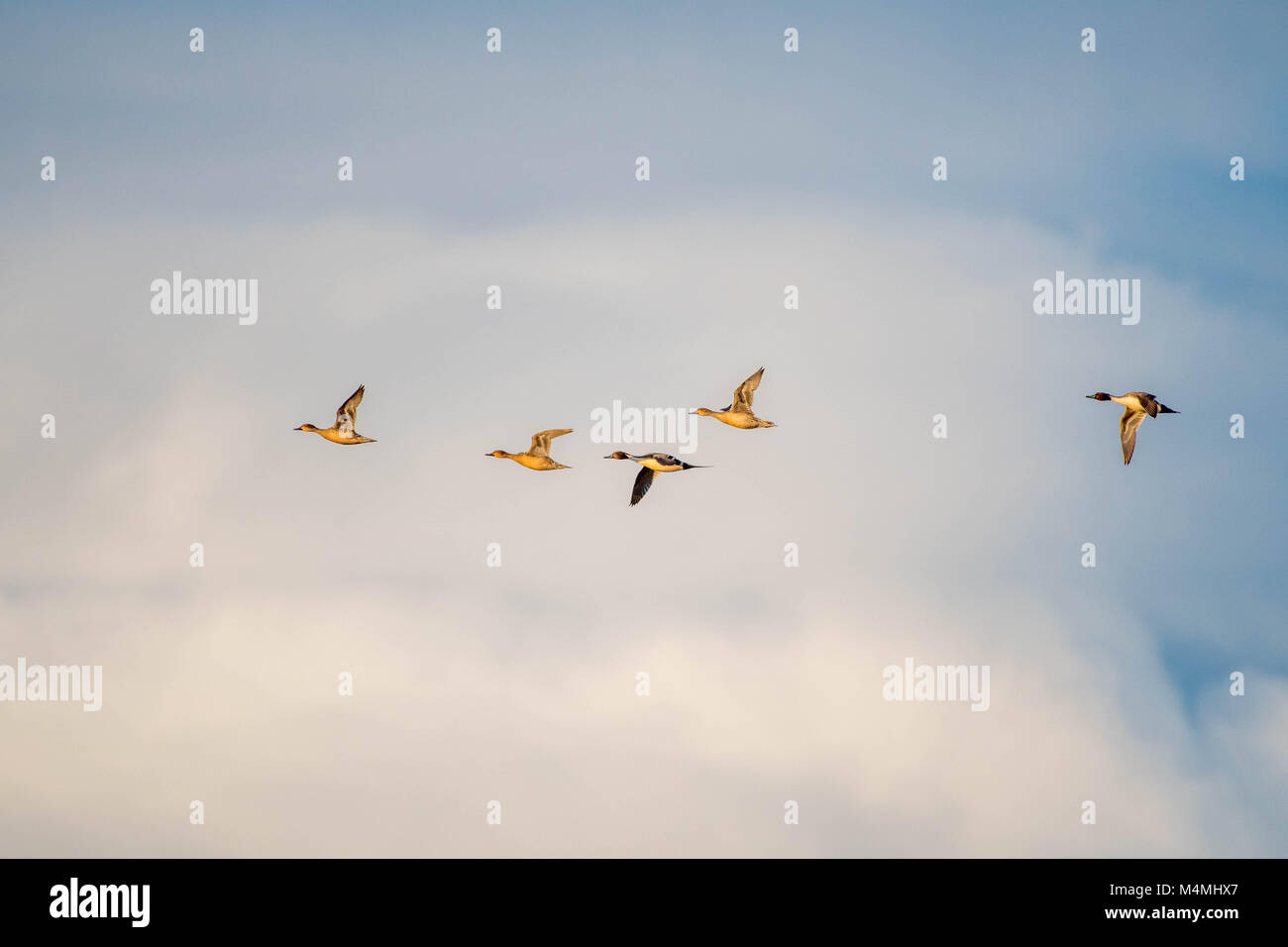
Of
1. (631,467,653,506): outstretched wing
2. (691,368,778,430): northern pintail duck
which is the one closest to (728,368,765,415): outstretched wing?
(691,368,778,430): northern pintail duck

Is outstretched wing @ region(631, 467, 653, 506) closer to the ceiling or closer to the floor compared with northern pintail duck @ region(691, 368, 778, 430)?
closer to the floor

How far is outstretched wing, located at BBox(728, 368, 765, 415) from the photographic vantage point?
134 feet

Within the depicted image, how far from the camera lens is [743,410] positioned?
41.1 metres

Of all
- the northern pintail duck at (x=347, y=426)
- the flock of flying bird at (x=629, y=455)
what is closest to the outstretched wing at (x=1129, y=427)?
the flock of flying bird at (x=629, y=455)

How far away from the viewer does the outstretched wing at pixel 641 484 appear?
43219mm

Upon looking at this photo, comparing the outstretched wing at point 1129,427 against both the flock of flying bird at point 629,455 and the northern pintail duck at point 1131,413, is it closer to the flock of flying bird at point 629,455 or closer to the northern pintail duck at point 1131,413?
the northern pintail duck at point 1131,413

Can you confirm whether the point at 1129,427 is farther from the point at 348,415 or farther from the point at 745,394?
the point at 348,415

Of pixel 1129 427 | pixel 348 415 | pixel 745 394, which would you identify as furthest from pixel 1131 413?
pixel 348 415

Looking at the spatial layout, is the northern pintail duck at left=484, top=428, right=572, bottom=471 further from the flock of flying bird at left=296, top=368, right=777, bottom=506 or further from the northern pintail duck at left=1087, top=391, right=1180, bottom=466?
the northern pintail duck at left=1087, top=391, right=1180, bottom=466
